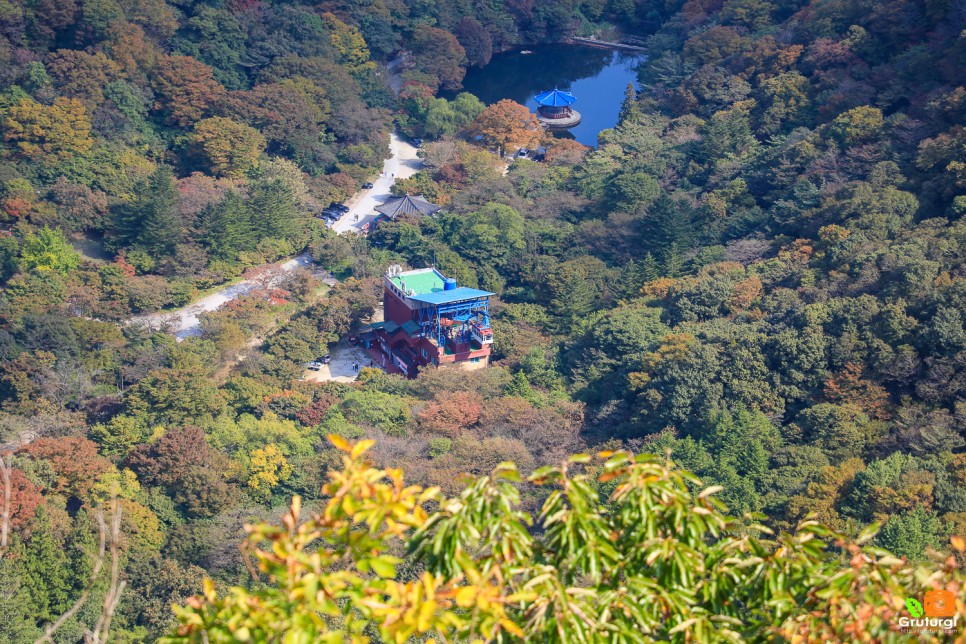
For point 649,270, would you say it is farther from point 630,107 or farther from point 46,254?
→ point 46,254

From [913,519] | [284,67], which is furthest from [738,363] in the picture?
[284,67]

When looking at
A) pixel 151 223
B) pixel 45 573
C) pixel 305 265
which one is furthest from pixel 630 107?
pixel 45 573

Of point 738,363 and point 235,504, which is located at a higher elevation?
point 738,363

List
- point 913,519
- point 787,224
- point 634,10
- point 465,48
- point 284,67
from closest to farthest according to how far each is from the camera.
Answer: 1. point 913,519
2. point 787,224
3. point 284,67
4. point 465,48
5. point 634,10

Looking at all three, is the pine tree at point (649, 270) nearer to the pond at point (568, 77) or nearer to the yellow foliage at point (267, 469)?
the yellow foliage at point (267, 469)

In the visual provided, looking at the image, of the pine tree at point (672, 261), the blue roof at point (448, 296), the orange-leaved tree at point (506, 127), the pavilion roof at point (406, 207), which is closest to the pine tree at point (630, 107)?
the orange-leaved tree at point (506, 127)

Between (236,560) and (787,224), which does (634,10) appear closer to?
(787,224)
